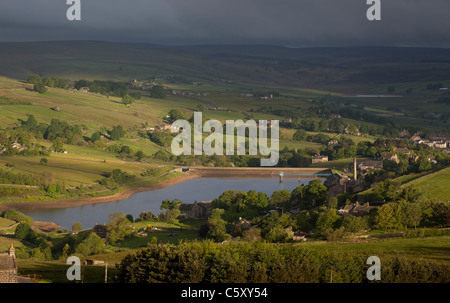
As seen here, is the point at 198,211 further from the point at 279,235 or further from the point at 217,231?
the point at 279,235

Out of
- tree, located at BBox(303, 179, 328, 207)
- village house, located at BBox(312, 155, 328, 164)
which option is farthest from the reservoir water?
tree, located at BBox(303, 179, 328, 207)

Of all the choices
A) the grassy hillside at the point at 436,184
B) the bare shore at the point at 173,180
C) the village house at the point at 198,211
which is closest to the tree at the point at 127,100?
the bare shore at the point at 173,180

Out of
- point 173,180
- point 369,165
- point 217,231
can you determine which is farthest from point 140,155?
point 217,231

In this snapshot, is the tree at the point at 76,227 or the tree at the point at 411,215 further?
the tree at the point at 76,227

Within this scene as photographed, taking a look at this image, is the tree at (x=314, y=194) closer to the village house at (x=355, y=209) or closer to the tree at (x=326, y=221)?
the village house at (x=355, y=209)
